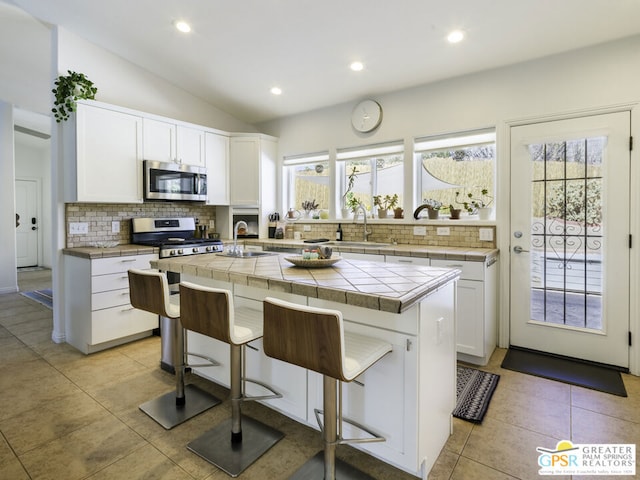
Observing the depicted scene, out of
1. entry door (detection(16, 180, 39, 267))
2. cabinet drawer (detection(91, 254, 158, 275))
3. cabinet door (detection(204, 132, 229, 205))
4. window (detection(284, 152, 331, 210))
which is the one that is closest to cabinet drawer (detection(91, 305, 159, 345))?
cabinet drawer (detection(91, 254, 158, 275))

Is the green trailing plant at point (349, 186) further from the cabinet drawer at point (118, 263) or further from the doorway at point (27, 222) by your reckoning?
the doorway at point (27, 222)

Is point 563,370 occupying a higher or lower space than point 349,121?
lower

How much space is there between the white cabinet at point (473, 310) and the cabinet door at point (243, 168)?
2655 mm

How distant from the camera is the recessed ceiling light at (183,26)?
10.1 feet

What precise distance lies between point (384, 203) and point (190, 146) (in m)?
2.40

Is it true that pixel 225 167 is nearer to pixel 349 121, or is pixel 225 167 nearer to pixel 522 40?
pixel 349 121

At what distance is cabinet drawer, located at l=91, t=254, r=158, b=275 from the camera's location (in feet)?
10.2

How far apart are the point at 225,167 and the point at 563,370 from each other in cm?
417

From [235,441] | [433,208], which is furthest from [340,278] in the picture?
[433,208]

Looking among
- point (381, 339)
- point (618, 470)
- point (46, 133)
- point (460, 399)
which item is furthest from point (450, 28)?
point (46, 133)

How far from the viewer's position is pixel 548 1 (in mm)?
2389

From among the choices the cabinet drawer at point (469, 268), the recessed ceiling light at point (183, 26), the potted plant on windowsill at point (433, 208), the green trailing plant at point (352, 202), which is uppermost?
the recessed ceiling light at point (183, 26)

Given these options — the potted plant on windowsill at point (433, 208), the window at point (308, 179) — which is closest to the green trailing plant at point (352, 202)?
the window at point (308, 179)

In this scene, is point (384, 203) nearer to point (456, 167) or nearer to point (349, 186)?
point (349, 186)
